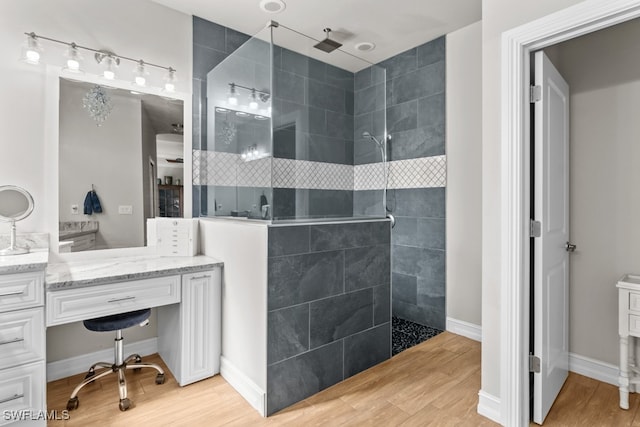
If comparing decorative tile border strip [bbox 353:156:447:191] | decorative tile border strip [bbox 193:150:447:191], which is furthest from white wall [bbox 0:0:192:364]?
decorative tile border strip [bbox 353:156:447:191]

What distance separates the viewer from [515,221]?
175 centimetres

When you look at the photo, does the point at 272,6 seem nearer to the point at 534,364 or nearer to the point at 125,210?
the point at 125,210

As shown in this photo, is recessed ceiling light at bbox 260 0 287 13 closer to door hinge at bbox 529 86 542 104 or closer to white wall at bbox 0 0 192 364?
white wall at bbox 0 0 192 364

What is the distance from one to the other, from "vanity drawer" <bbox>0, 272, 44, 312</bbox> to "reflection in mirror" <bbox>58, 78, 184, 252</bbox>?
68cm

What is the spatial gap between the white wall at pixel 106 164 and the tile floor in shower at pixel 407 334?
2251 mm

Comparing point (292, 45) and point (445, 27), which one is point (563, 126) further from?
point (292, 45)

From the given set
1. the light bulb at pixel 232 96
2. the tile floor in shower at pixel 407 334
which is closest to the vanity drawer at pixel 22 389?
the light bulb at pixel 232 96

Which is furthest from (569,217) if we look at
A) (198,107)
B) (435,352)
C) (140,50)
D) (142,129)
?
(140,50)

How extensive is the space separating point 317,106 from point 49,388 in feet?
8.37

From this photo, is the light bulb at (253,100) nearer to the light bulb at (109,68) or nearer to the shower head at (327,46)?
the shower head at (327,46)

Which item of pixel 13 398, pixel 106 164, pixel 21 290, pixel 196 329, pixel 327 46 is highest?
pixel 327 46

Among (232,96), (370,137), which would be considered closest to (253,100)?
(232,96)

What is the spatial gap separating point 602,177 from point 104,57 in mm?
3550

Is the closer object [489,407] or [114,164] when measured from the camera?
[489,407]
